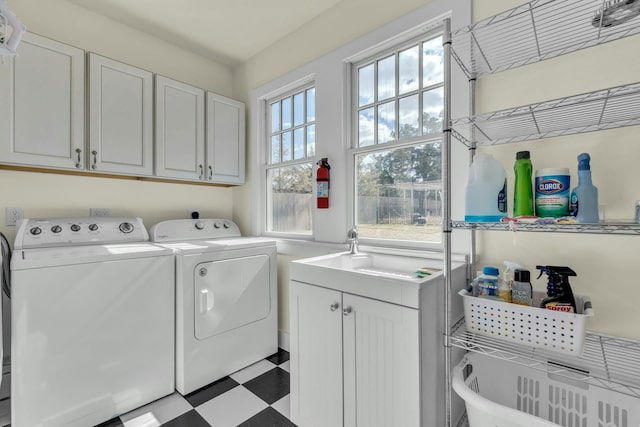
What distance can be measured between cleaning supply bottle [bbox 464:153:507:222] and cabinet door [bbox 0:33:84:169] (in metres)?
2.38

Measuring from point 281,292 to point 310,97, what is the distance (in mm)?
1721

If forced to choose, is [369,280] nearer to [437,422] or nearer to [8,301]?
[437,422]

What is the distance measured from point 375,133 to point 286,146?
0.98 meters

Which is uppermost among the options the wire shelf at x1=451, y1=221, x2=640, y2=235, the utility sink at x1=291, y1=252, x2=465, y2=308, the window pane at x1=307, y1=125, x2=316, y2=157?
the window pane at x1=307, y1=125, x2=316, y2=157

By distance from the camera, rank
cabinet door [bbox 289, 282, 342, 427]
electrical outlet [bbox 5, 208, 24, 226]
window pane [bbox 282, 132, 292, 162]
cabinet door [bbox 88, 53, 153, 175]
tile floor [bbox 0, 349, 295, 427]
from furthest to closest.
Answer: window pane [bbox 282, 132, 292, 162], cabinet door [bbox 88, 53, 153, 175], electrical outlet [bbox 5, 208, 24, 226], tile floor [bbox 0, 349, 295, 427], cabinet door [bbox 289, 282, 342, 427]

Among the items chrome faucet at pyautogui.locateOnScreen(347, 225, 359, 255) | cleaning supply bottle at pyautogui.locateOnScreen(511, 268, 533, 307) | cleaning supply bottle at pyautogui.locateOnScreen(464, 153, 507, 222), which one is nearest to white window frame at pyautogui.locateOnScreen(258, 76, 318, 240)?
chrome faucet at pyautogui.locateOnScreen(347, 225, 359, 255)

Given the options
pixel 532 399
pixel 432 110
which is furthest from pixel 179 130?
pixel 532 399

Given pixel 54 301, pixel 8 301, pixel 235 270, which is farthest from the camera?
pixel 235 270

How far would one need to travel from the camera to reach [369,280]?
1.31 metres

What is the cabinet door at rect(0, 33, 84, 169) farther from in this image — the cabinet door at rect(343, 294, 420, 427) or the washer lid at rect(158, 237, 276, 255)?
the cabinet door at rect(343, 294, 420, 427)

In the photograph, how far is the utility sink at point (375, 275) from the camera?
1.21m

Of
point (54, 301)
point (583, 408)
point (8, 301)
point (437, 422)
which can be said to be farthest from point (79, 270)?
point (583, 408)

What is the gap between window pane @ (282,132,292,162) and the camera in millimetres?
2719

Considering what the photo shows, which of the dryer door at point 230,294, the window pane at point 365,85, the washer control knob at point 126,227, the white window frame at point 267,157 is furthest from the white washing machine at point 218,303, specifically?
the window pane at point 365,85
